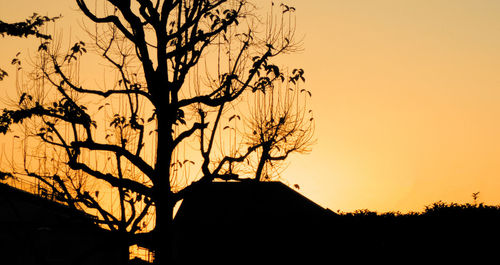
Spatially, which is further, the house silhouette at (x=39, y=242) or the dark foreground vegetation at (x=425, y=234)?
the house silhouette at (x=39, y=242)

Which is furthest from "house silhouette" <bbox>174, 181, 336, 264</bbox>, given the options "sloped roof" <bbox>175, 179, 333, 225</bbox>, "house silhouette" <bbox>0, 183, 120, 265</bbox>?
"house silhouette" <bbox>0, 183, 120, 265</bbox>

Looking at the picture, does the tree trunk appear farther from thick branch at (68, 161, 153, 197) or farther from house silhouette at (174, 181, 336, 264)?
house silhouette at (174, 181, 336, 264)

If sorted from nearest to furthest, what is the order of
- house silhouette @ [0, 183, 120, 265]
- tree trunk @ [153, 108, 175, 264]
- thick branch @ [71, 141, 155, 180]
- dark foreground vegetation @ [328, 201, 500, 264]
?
tree trunk @ [153, 108, 175, 264]
thick branch @ [71, 141, 155, 180]
dark foreground vegetation @ [328, 201, 500, 264]
house silhouette @ [0, 183, 120, 265]

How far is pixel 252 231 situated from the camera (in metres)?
21.5

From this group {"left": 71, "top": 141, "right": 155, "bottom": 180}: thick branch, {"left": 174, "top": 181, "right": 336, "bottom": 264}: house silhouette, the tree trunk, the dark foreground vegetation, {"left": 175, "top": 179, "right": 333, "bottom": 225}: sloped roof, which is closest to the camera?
the tree trunk

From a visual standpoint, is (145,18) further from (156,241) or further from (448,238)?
(448,238)

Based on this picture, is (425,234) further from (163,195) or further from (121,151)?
(121,151)

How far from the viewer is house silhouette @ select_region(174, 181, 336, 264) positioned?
70.6ft

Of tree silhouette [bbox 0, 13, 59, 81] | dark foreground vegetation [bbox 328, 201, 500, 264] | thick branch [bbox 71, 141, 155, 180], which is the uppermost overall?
tree silhouette [bbox 0, 13, 59, 81]

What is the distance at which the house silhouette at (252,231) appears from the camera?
21531 millimetres

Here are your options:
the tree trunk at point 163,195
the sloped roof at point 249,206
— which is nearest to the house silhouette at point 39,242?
the sloped roof at point 249,206

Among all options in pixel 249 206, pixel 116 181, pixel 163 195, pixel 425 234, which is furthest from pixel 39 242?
pixel 425 234

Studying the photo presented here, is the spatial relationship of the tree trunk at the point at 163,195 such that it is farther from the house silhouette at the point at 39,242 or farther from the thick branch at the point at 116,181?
the house silhouette at the point at 39,242

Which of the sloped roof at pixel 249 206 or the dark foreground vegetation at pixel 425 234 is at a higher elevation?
the sloped roof at pixel 249 206
